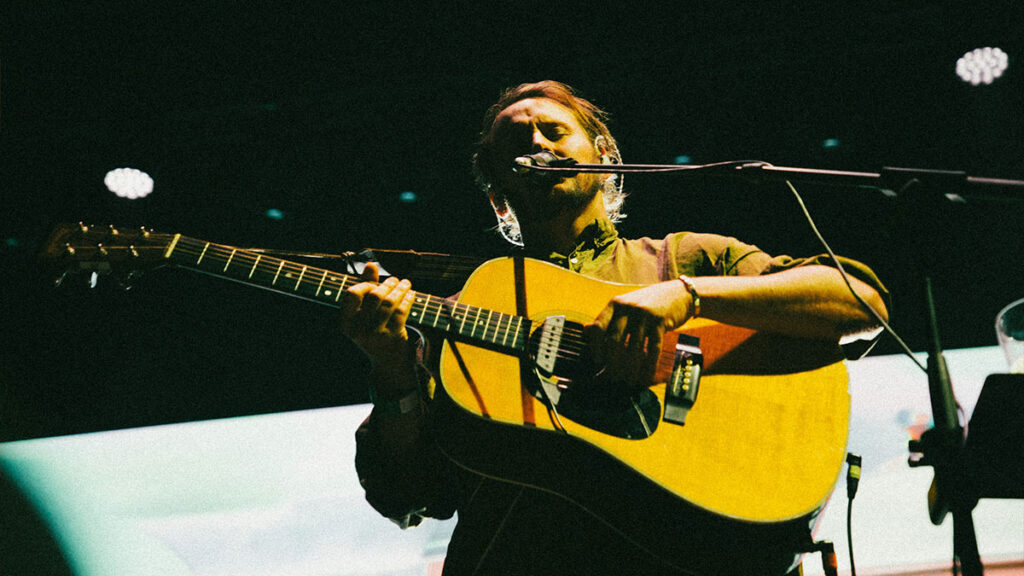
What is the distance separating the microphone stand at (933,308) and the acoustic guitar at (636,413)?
16.9 inches

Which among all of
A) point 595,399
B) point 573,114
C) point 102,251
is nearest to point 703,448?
point 595,399

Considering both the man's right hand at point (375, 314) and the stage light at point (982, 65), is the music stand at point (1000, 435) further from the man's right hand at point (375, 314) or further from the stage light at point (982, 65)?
the stage light at point (982, 65)

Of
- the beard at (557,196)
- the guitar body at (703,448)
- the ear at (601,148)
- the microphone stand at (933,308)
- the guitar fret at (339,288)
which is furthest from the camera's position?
the ear at (601,148)

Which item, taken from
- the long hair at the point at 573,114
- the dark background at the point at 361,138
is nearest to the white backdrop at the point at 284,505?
the dark background at the point at 361,138

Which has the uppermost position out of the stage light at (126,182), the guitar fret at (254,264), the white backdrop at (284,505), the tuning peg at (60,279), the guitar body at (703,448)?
the stage light at (126,182)

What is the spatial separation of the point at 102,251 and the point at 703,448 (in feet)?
6.46

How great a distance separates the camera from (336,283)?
5.86ft

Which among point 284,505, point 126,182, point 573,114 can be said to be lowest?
point 284,505

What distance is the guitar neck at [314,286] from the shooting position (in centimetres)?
169

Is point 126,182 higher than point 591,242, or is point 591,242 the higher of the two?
point 126,182

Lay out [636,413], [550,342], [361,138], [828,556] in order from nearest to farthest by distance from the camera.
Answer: [828,556], [636,413], [550,342], [361,138]

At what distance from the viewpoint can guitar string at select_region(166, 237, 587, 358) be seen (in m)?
Result: 1.69

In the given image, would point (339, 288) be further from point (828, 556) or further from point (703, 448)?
point (828, 556)

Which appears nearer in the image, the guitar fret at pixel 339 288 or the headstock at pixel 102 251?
the headstock at pixel 102 251
